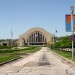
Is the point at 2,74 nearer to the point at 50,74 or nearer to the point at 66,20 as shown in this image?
the point at 50,74

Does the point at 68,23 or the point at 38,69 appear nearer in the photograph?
the point at 38,69

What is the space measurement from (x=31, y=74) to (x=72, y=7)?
22.2m

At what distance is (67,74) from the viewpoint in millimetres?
18141

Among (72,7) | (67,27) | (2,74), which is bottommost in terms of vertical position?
(2,74)

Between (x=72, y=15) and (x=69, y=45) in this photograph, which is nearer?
(x=72, y=15)

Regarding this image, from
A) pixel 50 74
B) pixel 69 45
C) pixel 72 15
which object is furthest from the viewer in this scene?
pixel 69 45

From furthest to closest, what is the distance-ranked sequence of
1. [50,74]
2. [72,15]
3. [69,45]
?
[69,45]
[72,15]
[50,74]

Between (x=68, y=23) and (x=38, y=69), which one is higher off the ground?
(x=68, y=23)

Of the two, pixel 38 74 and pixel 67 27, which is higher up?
pixel 67 27

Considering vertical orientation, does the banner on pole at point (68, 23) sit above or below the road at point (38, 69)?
above

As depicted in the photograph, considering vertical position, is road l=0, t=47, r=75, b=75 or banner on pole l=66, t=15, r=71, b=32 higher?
banner on pole l=66, t=15, r=71, b=32

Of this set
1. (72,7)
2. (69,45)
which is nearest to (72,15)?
(72,7)

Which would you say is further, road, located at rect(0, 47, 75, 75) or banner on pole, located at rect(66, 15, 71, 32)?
banner on pole, located at rect(66, 15, 71, 32)

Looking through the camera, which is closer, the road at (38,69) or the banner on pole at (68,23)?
the road at (38,69)
